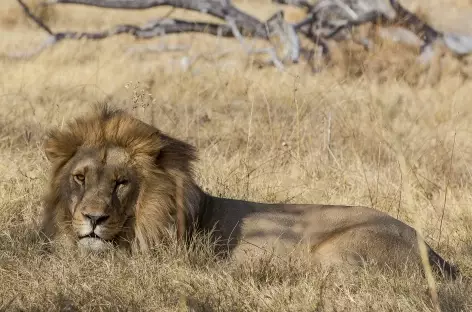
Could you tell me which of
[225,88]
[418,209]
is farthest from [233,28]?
[418,209]

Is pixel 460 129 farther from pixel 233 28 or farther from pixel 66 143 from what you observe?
pixel 66 143

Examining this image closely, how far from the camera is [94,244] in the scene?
3.80 meters

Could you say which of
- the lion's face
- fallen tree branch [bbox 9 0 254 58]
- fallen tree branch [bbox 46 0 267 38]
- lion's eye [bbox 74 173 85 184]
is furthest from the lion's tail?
fallen tree branch [bbox 9 0 254 58]

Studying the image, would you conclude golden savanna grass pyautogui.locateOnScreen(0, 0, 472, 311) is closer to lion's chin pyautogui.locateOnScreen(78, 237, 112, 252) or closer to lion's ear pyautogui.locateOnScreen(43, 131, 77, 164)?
lion's chin pyautogui.locateOnScreen(78, 237, 112, 252)

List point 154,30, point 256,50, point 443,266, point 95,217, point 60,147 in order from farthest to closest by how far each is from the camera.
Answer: point 154,30, point 256,50, point 60,147, point 443,266, point 95,217

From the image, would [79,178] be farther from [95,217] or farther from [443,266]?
[443,266]

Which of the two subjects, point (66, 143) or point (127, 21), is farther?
point (127, 21)

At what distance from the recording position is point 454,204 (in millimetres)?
5090

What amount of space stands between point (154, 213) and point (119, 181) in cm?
19

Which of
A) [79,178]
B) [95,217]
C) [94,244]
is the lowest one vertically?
[94,244]

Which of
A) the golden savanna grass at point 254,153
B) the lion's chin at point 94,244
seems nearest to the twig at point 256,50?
the golden savanna grass at point 254,153

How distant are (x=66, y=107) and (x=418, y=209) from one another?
9.93 ft

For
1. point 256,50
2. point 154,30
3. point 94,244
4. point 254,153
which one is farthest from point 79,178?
point 154,30

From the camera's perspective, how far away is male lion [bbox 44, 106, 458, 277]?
151 inches
